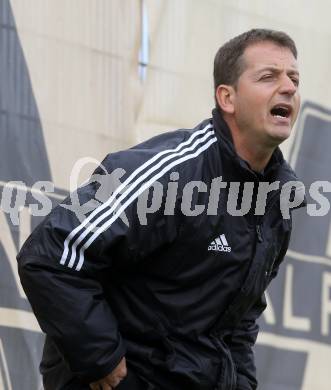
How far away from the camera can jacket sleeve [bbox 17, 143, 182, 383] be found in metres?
2.90

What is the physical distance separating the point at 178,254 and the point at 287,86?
25.4 inches

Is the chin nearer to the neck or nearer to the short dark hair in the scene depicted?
the neck

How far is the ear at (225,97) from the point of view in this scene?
3.28m

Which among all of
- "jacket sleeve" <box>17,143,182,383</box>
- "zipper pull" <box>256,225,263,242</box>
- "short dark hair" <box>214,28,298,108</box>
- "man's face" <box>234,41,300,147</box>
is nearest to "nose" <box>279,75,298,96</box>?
"man's face" <box>234,41,300,147</box>

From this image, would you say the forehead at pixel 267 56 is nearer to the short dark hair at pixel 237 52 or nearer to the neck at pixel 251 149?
the short dark hair at pixel 237 52

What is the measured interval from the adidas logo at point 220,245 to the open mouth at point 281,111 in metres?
0.44

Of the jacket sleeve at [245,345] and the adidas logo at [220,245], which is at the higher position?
the adidas logo at [220,245]

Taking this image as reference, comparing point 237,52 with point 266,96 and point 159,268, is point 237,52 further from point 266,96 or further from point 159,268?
point 159,268

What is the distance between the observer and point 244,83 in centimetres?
328

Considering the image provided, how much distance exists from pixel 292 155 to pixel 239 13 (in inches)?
28.4

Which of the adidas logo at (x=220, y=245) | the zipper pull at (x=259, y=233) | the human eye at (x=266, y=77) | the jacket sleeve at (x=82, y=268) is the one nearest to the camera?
the jacket sleeve at (x=82, y=268)

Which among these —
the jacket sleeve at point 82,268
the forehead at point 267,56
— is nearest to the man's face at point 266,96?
the forehead at point 267,56

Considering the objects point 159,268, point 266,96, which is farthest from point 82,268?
point 266,96

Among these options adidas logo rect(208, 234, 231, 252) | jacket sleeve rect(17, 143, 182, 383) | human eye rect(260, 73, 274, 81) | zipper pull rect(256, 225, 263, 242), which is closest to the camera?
jacket sleeve rect(17, 143, 182, 383)
